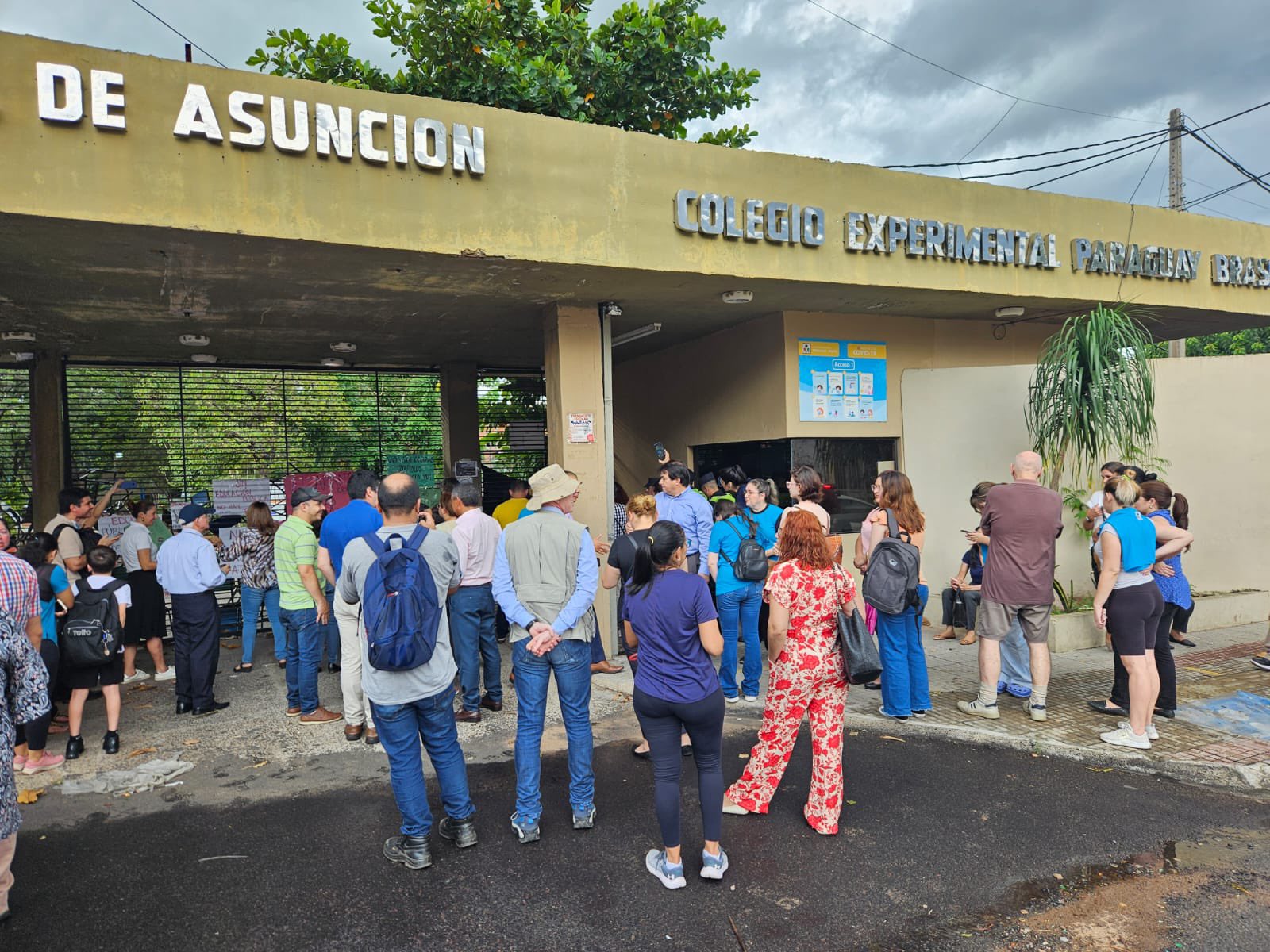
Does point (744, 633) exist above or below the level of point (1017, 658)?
above

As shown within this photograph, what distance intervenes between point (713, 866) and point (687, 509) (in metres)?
3.12

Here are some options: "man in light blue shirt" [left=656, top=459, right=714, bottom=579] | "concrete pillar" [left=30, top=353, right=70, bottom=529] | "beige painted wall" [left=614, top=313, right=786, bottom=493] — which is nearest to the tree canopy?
"beige painted wall" [left=614, top=313, right=786, bottom=493]

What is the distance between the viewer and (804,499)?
5.43 metres

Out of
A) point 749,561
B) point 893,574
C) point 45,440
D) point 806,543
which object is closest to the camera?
point 806,543

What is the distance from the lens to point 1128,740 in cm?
486

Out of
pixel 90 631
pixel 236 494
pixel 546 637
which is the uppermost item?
pixel 236 494

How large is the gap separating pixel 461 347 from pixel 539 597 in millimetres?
7121

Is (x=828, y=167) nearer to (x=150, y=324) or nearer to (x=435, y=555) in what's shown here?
(x=435, y=555)

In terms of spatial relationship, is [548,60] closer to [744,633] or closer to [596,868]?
[744,633]

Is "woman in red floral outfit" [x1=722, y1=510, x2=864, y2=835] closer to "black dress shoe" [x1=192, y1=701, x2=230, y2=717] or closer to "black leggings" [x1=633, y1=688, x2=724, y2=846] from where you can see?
"black leggings" [x1=633, y1=688, x2=724, y2=846]

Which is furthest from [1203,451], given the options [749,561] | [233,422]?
[233,422]

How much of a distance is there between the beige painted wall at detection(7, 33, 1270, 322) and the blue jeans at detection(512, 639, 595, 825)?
3.32 metres

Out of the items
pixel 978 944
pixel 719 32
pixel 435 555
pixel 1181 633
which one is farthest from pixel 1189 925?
pixel 719 32

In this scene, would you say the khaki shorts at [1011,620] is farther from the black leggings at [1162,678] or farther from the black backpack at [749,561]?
the black backpack at [749,561]
